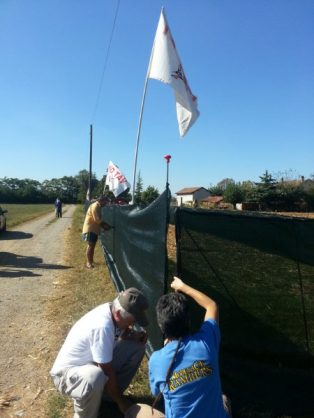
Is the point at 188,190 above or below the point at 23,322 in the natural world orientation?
above

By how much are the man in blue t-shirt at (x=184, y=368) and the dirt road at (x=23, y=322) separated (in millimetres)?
1769

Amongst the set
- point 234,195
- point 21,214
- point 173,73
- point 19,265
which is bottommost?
point 19,265

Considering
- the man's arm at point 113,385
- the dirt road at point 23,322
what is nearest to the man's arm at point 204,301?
the man's arm at point 113,385

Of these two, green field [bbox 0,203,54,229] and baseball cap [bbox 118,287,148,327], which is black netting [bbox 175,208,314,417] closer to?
baseball cap [bbox 118,287,148,327]

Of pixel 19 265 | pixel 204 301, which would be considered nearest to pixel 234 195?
pixel 19 265

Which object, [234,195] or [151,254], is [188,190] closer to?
[234,195]

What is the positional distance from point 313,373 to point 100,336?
78.8 inches

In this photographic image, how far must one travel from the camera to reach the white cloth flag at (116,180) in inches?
538

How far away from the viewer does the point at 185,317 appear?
7.48 ft

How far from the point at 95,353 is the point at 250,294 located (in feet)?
4.81

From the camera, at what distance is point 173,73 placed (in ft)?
26.3

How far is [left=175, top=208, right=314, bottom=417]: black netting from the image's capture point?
3385 mm

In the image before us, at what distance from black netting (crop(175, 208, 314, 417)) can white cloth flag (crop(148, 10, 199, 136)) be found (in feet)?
15.4

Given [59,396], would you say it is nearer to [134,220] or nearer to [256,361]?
[256,361]
